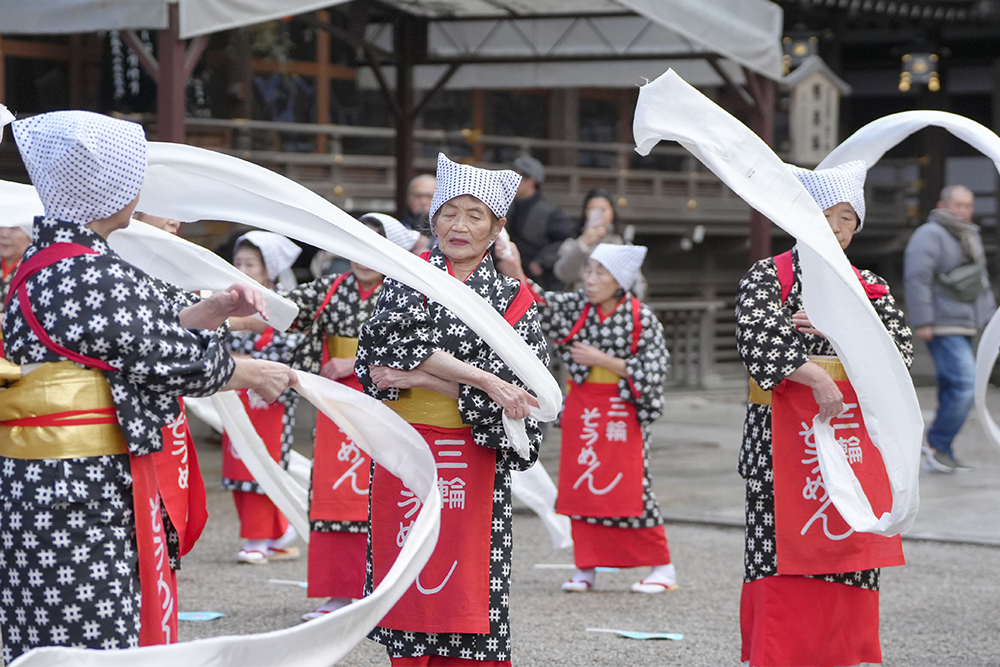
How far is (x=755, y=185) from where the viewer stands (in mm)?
3494

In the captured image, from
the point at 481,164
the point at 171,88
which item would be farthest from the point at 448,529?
the point at 481,164

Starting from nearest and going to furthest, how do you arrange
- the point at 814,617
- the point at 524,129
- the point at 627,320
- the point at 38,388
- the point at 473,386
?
the point at 38,388 → the point at 473,386 → the point at 814,617 → the point at 627,320 → the point at 524,129

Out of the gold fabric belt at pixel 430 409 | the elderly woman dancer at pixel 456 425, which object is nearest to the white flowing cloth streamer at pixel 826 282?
the elderly woman dancer at pixel 456 425

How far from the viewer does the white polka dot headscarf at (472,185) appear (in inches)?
142

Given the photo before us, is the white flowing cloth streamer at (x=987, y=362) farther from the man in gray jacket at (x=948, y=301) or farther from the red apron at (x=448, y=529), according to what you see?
the man in gray jacket at (x=948, y=301)

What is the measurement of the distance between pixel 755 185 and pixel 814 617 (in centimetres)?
138

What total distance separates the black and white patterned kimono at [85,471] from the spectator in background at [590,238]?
4.61 m

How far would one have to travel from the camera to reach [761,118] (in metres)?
9.19

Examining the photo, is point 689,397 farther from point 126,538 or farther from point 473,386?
point 126,538

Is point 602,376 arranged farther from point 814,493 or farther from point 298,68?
point 298,68

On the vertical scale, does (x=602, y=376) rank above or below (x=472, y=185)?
below

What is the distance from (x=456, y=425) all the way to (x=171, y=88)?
4051 millimetres

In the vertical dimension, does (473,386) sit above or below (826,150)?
below

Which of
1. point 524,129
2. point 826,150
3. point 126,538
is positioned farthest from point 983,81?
point 126,538
